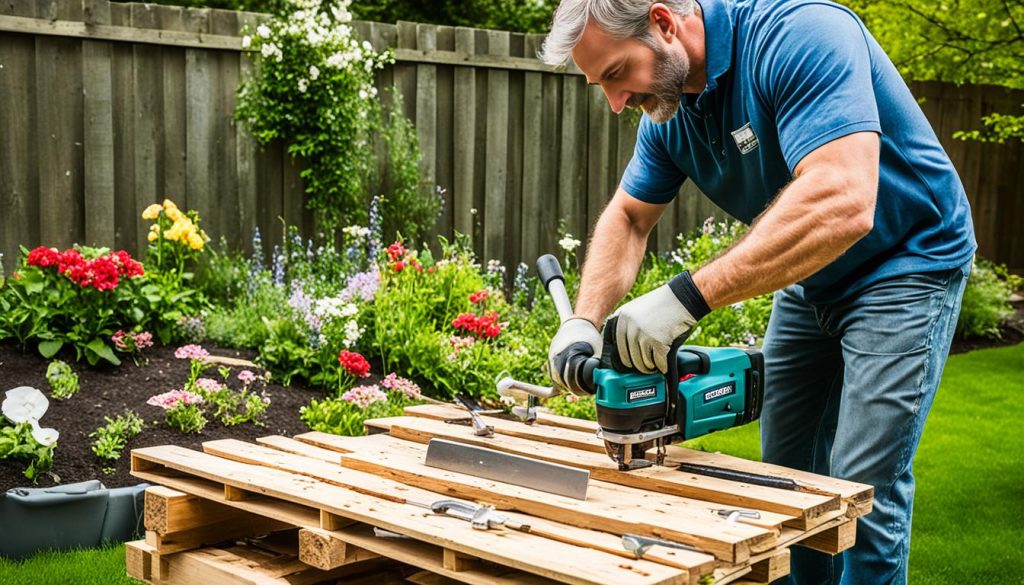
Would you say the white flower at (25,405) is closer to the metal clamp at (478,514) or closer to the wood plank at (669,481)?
the wood plank at (669,481)

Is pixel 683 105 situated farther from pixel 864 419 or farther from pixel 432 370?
pixel 432 370

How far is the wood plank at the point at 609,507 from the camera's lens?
7.14 feet

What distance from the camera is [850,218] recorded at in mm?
2385

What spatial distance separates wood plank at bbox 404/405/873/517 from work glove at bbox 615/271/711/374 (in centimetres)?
39

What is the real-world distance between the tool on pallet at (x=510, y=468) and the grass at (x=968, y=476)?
2167 mm

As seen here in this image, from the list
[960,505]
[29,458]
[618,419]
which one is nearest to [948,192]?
[618,419]

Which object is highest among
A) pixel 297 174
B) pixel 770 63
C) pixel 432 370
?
pixel 770 63

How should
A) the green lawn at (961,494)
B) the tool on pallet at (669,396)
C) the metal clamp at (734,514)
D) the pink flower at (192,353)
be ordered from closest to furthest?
1. the metal clamp at (734,514)
2. the tool on pallet at (669,396)
3. the green lawn at (961,494)
4. the pink flower at (192,353)

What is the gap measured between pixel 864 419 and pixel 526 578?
3.15ft

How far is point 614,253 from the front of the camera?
3.28 metres


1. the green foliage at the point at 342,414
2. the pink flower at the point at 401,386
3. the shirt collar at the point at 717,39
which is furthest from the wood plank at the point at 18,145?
the shirt collar at the point at 717,39

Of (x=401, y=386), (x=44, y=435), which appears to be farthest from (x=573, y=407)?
(x=44, y=435)

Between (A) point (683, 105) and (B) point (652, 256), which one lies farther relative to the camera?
(B) point (652, 256)

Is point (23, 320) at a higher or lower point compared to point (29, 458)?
higher
